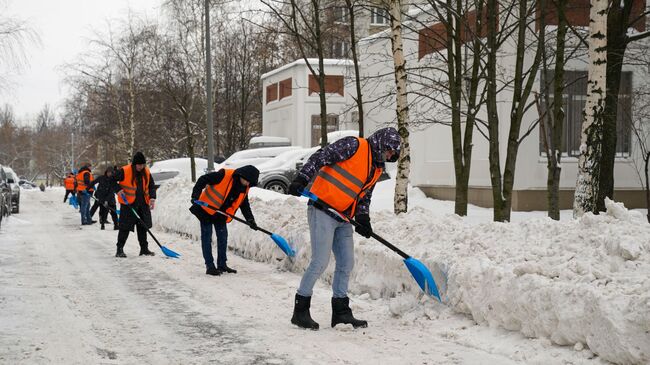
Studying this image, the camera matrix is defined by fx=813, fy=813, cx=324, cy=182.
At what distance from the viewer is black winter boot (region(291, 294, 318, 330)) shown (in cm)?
700

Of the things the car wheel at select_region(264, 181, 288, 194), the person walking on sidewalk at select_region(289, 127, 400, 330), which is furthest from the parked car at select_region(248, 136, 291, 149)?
the person walking on sidewalk at select_region(289, 127, 400, 330)

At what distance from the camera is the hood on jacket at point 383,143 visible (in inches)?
268

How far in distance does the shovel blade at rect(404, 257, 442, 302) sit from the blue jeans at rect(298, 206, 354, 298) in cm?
57

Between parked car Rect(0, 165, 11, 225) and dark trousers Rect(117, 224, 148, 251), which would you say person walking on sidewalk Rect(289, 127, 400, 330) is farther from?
parked car Rect(0, 165, 11, 225)

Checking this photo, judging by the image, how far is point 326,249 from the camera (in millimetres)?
7023

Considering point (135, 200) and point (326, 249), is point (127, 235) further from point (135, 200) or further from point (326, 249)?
point (326, 249)

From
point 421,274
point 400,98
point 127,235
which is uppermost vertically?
point 400,98

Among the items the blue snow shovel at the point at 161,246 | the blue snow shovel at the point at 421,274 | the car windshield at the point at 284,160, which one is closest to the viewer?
the blue snow shovel at the point at 421,274

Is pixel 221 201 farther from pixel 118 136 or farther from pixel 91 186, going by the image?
pixel 118 136

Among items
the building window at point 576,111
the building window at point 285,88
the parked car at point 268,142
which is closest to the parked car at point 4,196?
the parked car at point 268,142

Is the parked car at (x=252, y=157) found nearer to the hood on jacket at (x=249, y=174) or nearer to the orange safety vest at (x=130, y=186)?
the orange safety vest at (x=130, y=186)

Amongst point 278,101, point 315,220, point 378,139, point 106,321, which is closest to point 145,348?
point 106,321

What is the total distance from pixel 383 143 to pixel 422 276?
1367 millimetres

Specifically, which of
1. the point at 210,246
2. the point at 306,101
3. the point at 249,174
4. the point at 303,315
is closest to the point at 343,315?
the point at 303,315
